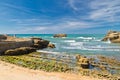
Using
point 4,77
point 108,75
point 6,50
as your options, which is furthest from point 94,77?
point 6,50

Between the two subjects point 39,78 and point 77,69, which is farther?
point 77,69

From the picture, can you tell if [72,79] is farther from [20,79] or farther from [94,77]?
[20,79]

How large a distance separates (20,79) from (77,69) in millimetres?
6105

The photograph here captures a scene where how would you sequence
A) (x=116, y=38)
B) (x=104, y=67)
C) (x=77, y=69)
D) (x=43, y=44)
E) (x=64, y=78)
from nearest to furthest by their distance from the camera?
(x=64, y=78)
(x=77, y=69)
(x=104, y=67)
(x=43, y=44)
(x=116, y=38)

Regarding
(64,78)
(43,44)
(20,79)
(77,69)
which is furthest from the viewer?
(43,44)

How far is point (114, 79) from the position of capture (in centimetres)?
1429

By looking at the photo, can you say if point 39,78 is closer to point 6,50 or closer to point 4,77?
point 4,77

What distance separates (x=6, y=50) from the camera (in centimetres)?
2764

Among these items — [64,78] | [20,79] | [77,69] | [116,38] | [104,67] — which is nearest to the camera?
[20,79]

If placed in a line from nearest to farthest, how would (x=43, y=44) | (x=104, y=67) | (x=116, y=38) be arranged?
(x=104, y=67) → (x=43, y=44) → (x=116, y=38)

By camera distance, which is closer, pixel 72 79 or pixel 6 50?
pixel 72 79

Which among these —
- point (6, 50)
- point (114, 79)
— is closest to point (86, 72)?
point (114, 79)

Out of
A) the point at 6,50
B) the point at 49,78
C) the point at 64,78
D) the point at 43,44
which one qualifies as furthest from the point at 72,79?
the point at 43,44

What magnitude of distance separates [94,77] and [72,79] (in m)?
1.99
